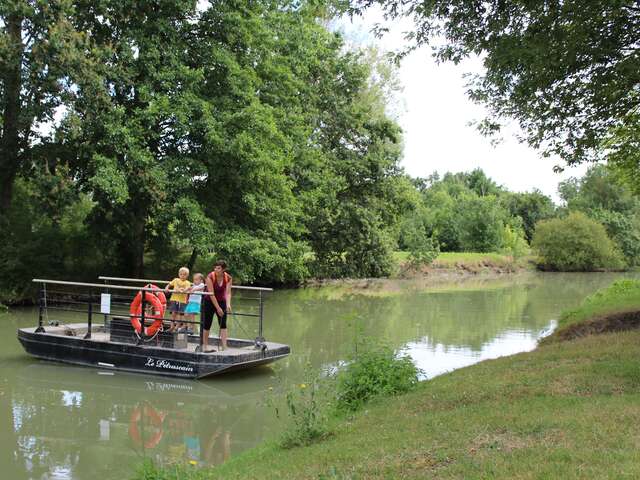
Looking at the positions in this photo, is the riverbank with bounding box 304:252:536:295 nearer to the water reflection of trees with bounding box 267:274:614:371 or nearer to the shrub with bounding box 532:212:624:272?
Answer: the water reflection of trees with bounding box 267:274:614:371

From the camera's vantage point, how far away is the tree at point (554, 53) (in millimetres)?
10125

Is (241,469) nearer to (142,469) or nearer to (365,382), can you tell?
(142,469)

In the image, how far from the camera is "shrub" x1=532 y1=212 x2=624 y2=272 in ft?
213

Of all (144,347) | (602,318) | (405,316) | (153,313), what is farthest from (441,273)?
(144,347)

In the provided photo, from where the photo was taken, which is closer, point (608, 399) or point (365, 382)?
point (608, 399)

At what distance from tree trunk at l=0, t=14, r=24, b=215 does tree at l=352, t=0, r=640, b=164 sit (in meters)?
14.8

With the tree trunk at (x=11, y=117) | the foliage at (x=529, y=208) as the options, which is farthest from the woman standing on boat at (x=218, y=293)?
the foliage at (x=529, y=208)

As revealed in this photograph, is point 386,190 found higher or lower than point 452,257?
higher

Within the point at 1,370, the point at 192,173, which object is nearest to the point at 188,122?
the point at 192,173

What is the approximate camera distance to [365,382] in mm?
8906

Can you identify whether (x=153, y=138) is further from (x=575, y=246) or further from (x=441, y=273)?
(x=575, y=246)

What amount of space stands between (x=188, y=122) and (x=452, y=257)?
37.7 meters

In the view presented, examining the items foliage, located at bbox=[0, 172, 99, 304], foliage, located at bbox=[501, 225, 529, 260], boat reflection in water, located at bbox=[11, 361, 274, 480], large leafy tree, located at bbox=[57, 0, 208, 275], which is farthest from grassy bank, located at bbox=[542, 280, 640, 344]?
foliage, located at bbox=[501, 225, 529, 260]

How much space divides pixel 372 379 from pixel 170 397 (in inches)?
168
